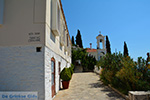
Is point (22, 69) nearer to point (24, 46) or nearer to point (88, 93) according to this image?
point (24, 46)

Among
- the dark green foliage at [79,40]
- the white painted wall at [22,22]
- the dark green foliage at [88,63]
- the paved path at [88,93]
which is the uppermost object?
the dark green foliage at [79,40]

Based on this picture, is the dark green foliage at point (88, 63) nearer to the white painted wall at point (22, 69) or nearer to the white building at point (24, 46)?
the white building at point (24, 46)

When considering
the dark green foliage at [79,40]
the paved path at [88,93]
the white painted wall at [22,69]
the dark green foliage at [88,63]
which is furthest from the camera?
the dark green foliage at [79,40]

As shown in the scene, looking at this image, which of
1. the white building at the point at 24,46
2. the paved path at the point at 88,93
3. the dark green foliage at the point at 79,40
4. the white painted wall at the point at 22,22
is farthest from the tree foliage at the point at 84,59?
the white painted wall at the point at 22,22

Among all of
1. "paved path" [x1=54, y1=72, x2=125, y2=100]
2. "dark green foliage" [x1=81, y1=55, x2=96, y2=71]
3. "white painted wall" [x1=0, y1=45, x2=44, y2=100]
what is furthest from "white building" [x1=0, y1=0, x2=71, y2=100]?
"dark green foliage" [x1=81, y1=55, x2=96, y2=71]

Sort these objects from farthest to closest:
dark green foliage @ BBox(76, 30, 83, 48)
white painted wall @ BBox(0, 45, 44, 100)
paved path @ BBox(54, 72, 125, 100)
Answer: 1. dark green foliage @ BBox(76, 30, 83, 48)
2. paved path @ BBox(54, 72, 125, 100)
3. white painted wall @ BBox(0, 45, 44, 100)

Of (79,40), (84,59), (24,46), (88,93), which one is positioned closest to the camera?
(24,46)

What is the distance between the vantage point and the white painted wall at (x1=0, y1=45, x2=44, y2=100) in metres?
4.39

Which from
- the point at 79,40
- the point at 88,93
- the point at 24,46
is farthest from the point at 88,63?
the point at 24,46

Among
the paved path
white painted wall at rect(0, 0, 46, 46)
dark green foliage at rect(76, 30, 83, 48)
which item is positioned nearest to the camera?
white painted wall at rect(0, 0, 46, 46)

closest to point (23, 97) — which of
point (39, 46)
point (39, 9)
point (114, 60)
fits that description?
point (39, 46)

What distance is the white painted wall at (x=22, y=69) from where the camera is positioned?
14.4 feet

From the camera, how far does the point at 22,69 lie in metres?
4.49

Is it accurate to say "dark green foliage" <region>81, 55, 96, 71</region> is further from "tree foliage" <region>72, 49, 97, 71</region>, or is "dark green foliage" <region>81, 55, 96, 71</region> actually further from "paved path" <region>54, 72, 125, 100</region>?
"paved path" <region>54, 72, 125, 100</region>
